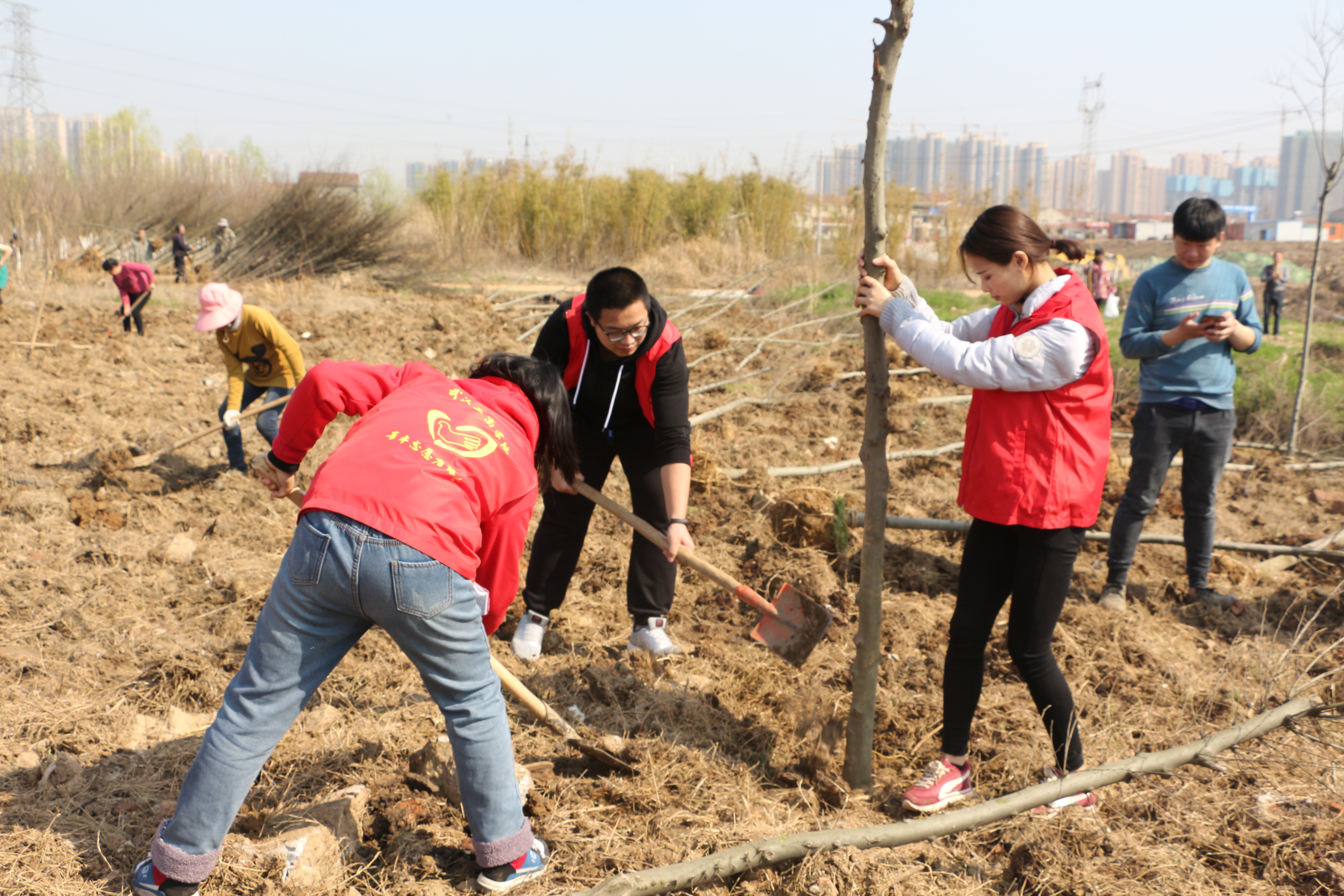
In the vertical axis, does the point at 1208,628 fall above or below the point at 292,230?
below

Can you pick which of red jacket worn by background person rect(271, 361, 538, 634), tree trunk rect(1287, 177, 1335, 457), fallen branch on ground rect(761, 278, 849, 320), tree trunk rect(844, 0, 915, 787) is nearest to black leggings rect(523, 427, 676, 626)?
tree trunk rect(844, 0, 915, 787)

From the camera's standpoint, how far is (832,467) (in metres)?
5.70

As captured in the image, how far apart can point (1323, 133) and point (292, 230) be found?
14444 mm

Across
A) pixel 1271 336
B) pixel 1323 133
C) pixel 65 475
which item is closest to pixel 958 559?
pixel 1323 133

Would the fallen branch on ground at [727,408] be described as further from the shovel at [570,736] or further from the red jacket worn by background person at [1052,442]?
the red jacket worn by background person at [1052,442]

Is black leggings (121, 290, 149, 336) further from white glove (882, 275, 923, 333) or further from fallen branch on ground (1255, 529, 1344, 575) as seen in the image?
fallen branch on ground (1255, 529, 1344, 575)

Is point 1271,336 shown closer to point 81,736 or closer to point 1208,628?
point 1208,628

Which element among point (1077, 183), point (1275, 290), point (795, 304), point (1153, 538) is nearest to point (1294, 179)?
point (1077, 183)

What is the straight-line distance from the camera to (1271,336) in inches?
512

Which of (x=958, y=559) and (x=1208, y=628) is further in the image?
(x=958, y=559)

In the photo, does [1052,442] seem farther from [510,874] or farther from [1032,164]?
[1032,164]

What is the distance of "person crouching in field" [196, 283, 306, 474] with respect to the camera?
5027 millimetres

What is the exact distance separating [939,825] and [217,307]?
4554 millimetres

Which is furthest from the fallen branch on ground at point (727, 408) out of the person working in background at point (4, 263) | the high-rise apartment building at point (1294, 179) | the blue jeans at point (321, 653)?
the high-rise apartment building at point (1294, 179)
